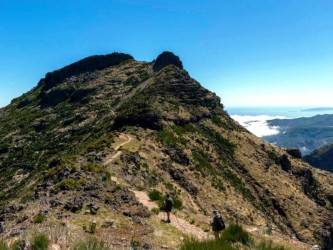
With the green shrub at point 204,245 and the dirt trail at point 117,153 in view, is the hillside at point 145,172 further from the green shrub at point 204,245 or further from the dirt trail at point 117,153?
the green shrub at point 204,245

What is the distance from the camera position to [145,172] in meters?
51.9

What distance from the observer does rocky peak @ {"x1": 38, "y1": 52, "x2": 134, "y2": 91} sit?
180 meters

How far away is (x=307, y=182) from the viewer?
9125cm

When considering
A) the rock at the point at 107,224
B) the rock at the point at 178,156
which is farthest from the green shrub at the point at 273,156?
the rock at the point at 107,224

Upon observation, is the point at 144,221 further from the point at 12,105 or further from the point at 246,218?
the point at 12,105

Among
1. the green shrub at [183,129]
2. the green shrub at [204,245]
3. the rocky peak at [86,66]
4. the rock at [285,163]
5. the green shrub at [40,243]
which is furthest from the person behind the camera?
the rocky peak at [86,66]

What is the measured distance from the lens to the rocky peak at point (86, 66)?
17962 centimetres

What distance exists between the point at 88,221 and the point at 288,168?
262 ft

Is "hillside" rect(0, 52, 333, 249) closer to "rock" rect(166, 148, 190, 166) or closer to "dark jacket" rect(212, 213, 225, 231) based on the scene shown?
"rock" rect(166, 148, 190, 166)

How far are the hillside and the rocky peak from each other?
82.8 ft

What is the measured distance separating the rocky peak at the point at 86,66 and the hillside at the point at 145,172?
25.2 meters

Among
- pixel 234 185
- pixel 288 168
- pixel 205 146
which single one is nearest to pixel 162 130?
pixel 205 146

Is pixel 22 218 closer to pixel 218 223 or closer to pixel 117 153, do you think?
pixel 218 223

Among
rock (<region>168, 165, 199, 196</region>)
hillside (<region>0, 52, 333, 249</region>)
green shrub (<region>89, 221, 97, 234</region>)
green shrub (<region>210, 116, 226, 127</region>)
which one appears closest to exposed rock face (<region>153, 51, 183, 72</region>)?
hillside (<region>0, 52, 333, 249</region>)
